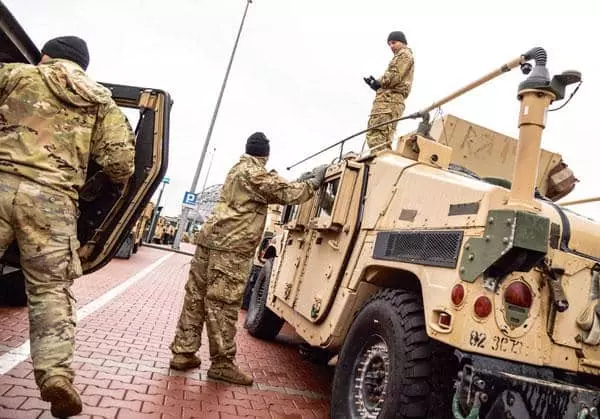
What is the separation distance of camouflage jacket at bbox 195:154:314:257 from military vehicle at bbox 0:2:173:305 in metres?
1.02

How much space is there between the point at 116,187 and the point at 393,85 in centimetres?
406

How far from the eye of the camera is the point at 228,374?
14.2 ft

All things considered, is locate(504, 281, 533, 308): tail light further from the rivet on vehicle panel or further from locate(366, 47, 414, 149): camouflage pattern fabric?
locate(366, 47, 414, 149): camouflage pattern fabric

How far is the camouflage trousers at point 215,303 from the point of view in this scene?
14.4 ft

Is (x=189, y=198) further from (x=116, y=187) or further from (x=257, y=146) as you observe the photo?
(x=116, y=187)

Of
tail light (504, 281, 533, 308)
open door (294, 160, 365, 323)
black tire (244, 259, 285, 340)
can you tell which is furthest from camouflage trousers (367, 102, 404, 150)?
tail light (504, 281, 533, 308)

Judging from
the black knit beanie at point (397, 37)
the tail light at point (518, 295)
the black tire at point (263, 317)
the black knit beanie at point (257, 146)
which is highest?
the black knit beanie at point (397, 37)

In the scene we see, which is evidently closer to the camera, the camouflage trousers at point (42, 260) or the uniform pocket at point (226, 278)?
the camouflage trousers at point (42, 260)

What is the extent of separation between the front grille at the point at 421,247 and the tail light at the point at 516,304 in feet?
1.02

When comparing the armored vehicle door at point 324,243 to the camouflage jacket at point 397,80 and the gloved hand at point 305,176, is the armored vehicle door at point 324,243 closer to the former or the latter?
the gloved hand at point 305,176

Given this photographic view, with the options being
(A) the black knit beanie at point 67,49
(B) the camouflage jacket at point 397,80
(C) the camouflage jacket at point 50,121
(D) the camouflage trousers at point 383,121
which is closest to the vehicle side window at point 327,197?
(D) the camouflage trousers at point 383,121

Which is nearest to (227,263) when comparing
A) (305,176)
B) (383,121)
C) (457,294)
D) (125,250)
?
(305,176)

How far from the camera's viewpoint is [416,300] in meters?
3.01

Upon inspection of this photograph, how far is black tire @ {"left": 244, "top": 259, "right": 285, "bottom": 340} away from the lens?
643cm
